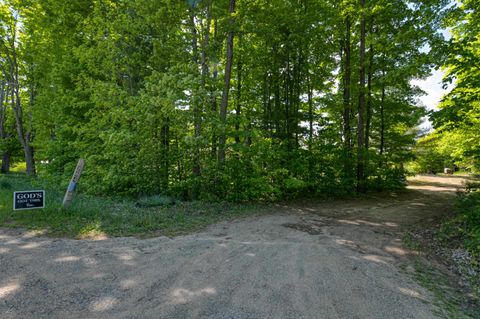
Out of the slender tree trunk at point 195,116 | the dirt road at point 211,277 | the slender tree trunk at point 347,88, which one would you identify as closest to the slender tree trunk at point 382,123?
the slender tree trunk at point 347,88

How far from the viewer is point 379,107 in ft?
48.6

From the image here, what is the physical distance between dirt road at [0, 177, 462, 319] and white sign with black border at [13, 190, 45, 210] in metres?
0.97

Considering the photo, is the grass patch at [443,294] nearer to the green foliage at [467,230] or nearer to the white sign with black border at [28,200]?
the green foliage at [467,230]

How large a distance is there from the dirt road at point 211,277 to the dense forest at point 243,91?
4284 millimetres

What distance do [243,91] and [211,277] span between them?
40.1ft

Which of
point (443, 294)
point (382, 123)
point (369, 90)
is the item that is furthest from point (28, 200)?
point (382, 123)

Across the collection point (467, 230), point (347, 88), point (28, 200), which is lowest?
point (467, 230)

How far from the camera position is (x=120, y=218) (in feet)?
21.0

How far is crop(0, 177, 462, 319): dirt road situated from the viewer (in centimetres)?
284

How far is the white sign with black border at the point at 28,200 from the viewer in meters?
Answer: 5.81

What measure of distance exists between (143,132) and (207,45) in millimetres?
4106

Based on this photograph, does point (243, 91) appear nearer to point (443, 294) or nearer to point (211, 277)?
point (211, 277)

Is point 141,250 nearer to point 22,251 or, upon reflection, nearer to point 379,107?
point 22,251

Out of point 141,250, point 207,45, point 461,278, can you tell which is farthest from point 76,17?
point 461,278
